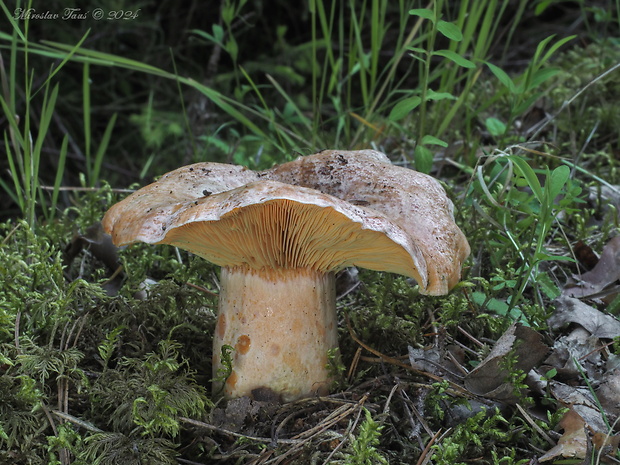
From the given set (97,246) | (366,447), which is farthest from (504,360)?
(97,246)

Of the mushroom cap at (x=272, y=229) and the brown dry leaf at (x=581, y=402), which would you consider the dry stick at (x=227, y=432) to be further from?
the brown dry leaf at (x=581, y=402)

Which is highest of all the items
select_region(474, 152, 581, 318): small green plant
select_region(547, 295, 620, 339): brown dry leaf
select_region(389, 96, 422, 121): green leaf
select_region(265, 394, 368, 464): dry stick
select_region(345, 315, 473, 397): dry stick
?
select_region(389, 96, 422, 121): green leaf

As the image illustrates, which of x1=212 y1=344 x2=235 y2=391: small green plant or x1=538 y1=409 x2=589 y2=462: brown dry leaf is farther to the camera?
x1=212 y1=344 x2=235 y2=391: small green plant

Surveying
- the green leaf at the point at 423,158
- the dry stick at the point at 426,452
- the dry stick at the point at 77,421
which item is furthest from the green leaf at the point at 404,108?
the dry stick at the point at 77,421

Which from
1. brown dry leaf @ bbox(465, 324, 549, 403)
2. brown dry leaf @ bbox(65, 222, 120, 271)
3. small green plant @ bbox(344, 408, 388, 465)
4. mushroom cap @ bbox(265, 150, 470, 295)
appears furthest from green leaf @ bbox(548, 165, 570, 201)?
brown dry leaf @ bbox(65, 222, 120, 271)

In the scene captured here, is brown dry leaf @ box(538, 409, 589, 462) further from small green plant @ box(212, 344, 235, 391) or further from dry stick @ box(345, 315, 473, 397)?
small green plant @ box(212, 344, 235, 391)

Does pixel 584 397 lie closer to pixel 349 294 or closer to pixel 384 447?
pixel 384 447

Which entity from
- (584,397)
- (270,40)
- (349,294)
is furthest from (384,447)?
(270,40)
